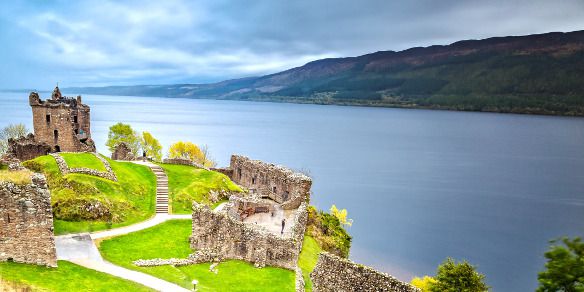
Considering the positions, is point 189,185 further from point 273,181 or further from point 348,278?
point 348,278

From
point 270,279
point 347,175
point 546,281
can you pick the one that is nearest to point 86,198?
point 270,279

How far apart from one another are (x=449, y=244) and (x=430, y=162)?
231ft

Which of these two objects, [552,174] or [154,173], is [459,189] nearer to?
[552,174]

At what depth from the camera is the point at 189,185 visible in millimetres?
40469

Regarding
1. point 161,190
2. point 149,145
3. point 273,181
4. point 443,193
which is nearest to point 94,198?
point 161,190

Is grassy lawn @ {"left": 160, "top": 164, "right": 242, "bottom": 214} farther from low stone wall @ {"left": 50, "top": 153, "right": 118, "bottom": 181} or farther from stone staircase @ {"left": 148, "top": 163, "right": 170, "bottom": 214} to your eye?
low stone wall @ {"left": 50, "top": 153, "right": 118, "bottom": 181}

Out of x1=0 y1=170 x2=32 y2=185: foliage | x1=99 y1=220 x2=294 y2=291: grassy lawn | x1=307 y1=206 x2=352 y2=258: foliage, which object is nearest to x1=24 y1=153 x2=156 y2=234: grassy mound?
x1=99 y1=220 x2=294 y2=291: grassy lawn

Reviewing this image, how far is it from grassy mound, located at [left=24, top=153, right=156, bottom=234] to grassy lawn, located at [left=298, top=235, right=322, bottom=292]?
13.1m

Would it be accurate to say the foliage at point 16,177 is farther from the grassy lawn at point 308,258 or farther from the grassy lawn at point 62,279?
the grassy lawn at point 308,258

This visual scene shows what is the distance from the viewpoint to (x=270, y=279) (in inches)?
971

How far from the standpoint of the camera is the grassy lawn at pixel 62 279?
57.5 feet

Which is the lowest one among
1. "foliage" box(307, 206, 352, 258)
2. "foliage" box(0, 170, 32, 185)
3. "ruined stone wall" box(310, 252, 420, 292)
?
"foliage" box(307, 206, 352, 258)

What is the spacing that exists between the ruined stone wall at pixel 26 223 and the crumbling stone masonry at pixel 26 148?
104 ft

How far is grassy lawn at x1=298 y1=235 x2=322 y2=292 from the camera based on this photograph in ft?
86.1
